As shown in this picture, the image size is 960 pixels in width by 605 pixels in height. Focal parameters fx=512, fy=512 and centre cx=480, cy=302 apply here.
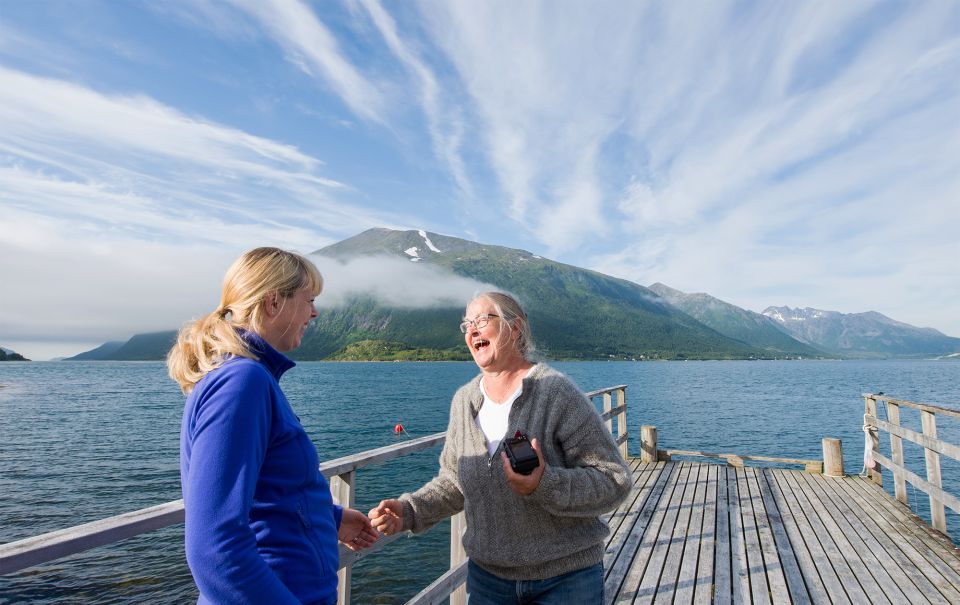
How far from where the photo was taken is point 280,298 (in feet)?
5.72

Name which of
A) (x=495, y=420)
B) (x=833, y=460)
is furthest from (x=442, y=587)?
(x=833, y=460)

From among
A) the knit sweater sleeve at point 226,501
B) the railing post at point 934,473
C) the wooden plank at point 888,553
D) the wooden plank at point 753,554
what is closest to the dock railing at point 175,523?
the knit sweater sleeve at point 226,501

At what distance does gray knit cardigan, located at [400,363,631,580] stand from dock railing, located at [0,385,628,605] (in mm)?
537

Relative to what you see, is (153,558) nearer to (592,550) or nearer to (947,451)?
(592,550)

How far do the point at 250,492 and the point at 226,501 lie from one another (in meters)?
0.06

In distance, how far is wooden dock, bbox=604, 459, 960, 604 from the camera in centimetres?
451

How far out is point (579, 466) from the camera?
6.80ft

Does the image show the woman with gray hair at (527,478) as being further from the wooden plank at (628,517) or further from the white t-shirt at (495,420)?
the wooden plank at (628,517)

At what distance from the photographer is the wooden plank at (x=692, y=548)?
4.50 meters

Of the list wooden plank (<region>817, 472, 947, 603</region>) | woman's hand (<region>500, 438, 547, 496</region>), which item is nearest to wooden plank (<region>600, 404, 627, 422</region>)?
wooden plank (<region>817, 472, 947, 603</region>)

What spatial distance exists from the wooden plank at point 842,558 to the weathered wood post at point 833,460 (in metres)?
2.01

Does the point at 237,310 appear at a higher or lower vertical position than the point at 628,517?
higher

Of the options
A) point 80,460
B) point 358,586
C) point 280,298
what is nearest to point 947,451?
point 280,298

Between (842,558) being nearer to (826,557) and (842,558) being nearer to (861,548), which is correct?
(826,557)
